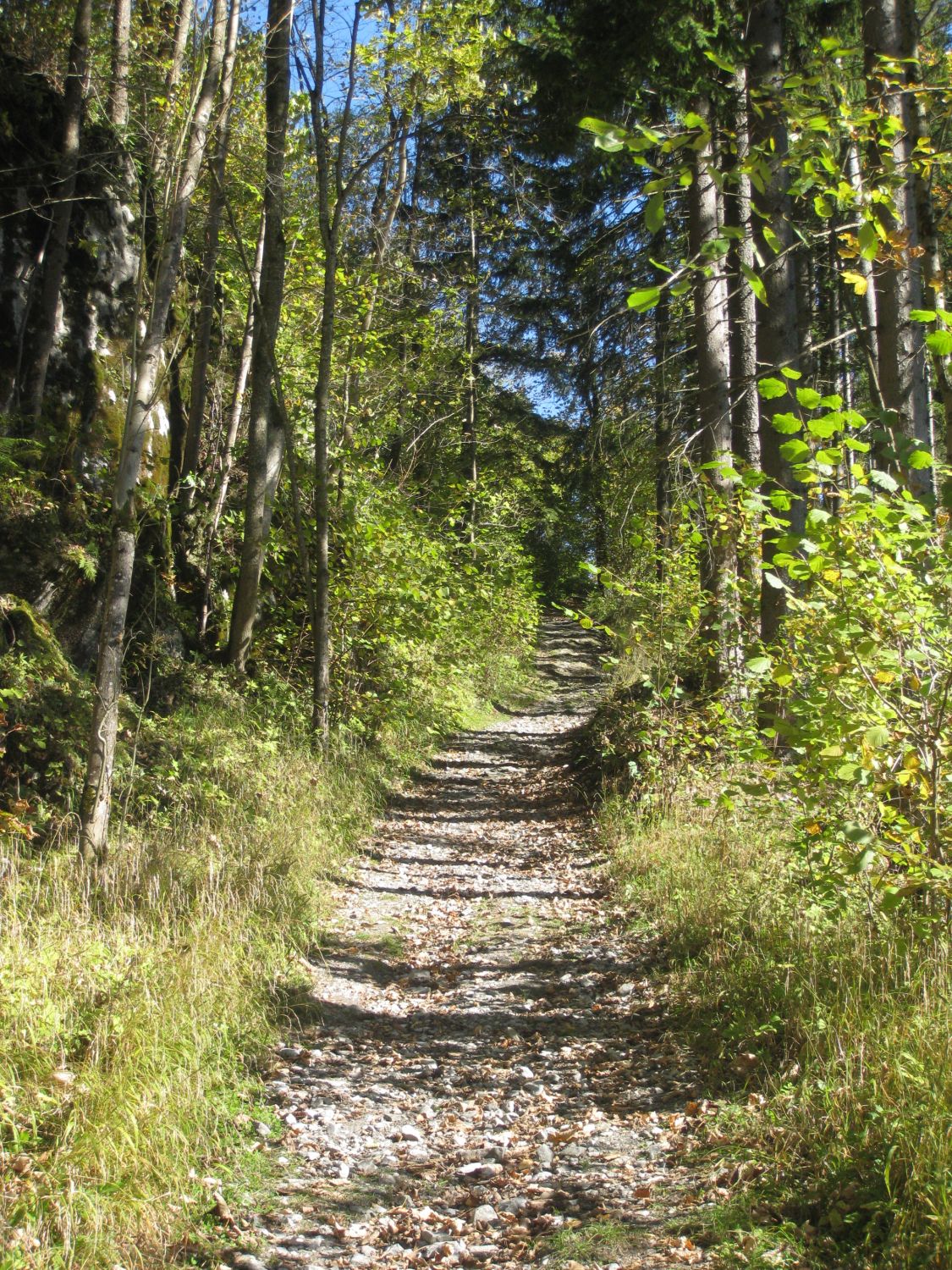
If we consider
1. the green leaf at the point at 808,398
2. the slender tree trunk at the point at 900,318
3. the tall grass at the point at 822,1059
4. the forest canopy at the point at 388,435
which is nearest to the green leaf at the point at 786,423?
the forest canopy at the point at 388,435

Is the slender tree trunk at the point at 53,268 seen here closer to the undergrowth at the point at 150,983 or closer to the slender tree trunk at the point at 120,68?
the slender tree trunk at the point at 120,68

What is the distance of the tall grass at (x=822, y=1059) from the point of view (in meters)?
2.88

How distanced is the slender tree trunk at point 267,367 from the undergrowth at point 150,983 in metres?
2.18

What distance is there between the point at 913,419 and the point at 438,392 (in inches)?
467

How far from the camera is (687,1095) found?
13.9 feet

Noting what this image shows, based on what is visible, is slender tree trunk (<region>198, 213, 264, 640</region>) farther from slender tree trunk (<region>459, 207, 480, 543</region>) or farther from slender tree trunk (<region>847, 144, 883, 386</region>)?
slender tree trunk (<region>459, 207, 480, 543</region>)

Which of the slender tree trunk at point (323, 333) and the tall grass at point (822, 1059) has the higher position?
the slender tree trunk at point (323, 333)

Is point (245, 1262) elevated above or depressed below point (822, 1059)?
below

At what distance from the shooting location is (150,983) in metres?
4.19

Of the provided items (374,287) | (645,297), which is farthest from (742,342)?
(645,297)

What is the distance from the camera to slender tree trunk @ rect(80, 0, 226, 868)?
5.34 metres

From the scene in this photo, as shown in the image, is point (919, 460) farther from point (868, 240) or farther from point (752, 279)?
point (752, 279)

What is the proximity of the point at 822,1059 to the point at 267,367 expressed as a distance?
8.83m

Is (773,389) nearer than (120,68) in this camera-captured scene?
Yes
